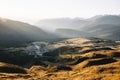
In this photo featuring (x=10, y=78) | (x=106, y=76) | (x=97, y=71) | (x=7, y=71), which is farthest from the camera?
(x=7, y=71)

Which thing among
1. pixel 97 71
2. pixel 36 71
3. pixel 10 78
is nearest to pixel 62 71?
pixel 36 71

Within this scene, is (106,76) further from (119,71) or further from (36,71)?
(36,71)

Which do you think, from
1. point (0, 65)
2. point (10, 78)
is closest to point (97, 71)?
point (10, 78)

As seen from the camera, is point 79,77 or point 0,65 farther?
point 0,65

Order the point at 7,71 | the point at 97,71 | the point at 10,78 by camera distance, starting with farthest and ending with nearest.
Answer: the point at 7,71, the point at 97,71, the point at 10,78

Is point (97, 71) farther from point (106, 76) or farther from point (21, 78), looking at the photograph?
point (21, 78)

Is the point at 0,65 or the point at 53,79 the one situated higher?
the point at 0,65

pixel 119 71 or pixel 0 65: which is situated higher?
pixel 0 65

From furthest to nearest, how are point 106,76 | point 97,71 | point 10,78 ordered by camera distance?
point 97,71, point 10,78, point 106,76

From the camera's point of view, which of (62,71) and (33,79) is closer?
(33,79)
